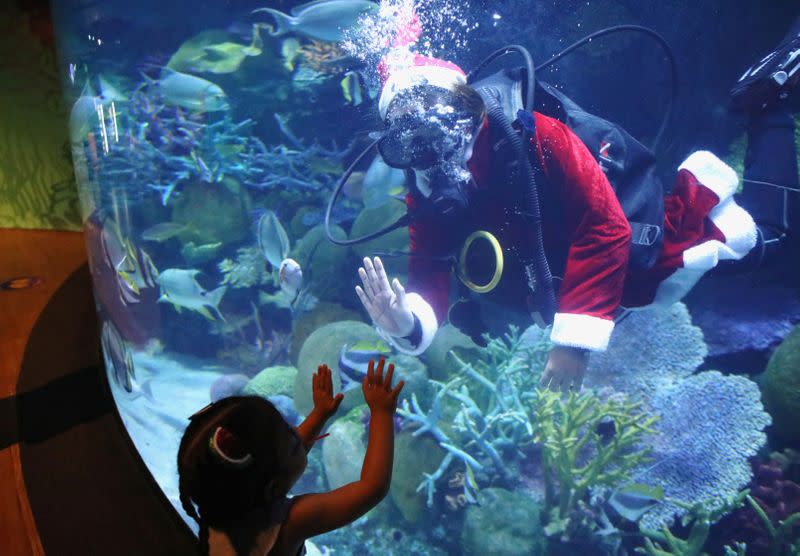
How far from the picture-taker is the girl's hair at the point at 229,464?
3.19 ft

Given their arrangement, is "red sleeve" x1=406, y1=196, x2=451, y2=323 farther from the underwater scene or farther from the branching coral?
the branching coral

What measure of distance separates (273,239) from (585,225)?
119cm

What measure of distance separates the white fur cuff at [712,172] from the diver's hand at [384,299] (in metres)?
1.05

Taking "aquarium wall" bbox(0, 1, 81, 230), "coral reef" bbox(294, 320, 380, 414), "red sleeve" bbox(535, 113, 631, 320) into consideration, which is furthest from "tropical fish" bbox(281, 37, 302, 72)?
"aquarium wall" bbox(0, 1, 81, 230)

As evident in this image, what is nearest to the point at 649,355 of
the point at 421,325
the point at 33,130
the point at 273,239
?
the point at 421,325

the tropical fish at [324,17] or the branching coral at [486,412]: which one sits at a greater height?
the tropical fish at [324,17]

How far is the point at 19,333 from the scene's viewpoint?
11.5 feet

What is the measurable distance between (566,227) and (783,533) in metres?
1.28

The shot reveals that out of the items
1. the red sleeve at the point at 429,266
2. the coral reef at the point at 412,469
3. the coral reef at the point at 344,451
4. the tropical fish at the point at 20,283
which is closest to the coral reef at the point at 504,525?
the coral reef at the point at 412,469

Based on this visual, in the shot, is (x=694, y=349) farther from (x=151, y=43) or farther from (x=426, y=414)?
(x=151, y=43)

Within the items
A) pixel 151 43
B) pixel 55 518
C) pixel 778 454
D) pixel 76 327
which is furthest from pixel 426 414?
pixel 76 327

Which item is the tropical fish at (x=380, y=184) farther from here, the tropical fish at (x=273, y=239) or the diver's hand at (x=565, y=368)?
the diver's hand at (x=565, y=368)

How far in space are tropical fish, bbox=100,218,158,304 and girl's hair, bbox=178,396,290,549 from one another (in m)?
1.62

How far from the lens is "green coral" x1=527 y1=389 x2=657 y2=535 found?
1865mm
